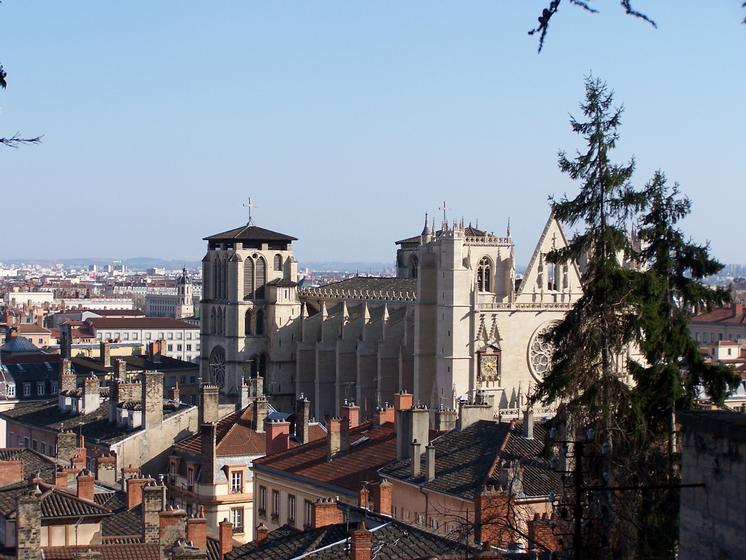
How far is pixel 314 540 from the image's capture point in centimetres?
2583

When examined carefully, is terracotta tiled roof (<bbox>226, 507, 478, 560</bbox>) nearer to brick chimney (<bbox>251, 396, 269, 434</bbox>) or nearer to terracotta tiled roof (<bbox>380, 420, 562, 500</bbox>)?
terracotta tiled roof (<bbox>380, 420, 562, 500</bbox>)

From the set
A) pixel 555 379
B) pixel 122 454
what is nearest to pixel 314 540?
pixel 555 379

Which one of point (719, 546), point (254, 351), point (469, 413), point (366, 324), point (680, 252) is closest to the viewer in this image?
point (719, 546)

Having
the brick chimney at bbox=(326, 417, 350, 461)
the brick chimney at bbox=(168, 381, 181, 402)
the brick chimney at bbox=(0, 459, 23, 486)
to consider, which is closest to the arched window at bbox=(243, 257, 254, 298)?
the brick chimney at bbox=(168, 381, 181, 402)

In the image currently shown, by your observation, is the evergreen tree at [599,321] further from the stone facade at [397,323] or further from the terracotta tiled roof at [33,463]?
the stone facade at [397,323]

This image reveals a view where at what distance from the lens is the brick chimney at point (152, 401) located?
5166cm

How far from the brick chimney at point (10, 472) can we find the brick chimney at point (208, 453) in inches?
426

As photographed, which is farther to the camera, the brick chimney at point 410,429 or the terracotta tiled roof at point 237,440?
the terracotta tiled roof at point 237,440

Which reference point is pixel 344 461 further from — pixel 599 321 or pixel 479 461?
pixel 599 321

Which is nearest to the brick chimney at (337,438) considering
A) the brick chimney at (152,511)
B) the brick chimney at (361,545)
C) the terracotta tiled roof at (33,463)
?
the terracotta tiled roof at (33,463)

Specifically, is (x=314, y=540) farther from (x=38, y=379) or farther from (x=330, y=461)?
(x=38, y=379)

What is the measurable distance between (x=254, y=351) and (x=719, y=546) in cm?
8171

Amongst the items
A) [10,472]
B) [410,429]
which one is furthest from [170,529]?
[410,429]

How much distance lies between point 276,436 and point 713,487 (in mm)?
33638
